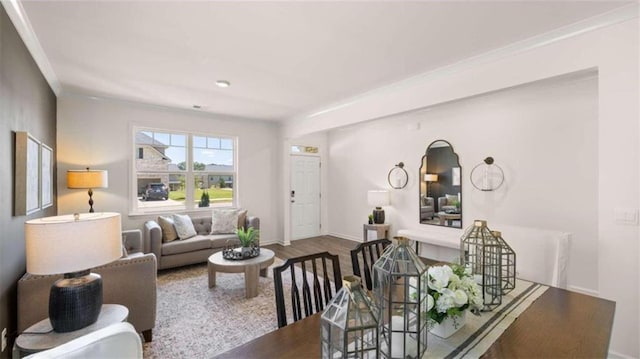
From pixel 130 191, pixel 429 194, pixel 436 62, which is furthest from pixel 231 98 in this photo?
pixel 429 194

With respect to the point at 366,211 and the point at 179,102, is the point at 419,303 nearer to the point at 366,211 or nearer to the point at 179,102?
the point at 179,102

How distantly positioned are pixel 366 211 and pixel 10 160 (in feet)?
17.0

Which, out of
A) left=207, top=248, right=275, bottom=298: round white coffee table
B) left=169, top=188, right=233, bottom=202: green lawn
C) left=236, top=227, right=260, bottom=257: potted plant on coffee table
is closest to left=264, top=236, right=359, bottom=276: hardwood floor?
left=169, top=188, right=233, bottom=202: green lawn

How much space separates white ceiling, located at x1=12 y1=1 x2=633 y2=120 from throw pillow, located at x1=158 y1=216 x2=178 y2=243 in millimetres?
1954

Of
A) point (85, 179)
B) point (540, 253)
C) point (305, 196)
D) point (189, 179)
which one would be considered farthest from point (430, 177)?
point (85, 179)

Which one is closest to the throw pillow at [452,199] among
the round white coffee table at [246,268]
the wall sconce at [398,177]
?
the wall sconce at [398,177]

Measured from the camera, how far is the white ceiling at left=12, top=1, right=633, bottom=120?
2.08 metres

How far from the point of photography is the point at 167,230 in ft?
14.3

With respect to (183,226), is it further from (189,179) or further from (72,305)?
(72,305)

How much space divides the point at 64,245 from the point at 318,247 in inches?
180

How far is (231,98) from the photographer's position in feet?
14.1

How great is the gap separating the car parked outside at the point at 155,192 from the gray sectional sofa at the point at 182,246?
0.54 meters

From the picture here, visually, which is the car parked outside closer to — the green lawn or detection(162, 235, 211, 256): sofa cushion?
the green lawn

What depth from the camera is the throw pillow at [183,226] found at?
4496 mm
